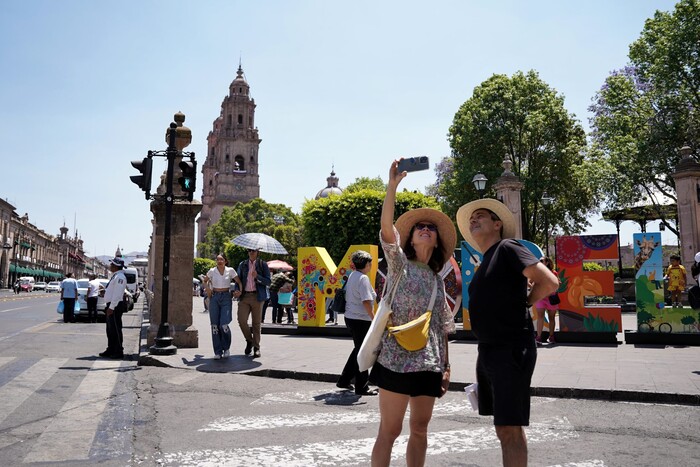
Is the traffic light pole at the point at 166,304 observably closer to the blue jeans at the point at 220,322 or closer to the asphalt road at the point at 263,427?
the blue jeans at the point at 220,322

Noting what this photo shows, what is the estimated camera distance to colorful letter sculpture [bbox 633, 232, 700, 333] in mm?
12055

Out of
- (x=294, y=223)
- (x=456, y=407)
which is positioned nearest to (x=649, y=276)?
(x=456, y=407)

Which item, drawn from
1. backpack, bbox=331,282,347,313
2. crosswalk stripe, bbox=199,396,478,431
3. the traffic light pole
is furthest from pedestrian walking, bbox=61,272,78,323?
crosswalk stripe, bbox=199,396,478,431

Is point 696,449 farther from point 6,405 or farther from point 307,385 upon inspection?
point 6,405

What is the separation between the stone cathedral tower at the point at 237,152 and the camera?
9606 centimetres

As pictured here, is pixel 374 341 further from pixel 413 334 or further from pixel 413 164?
pixel 413 164

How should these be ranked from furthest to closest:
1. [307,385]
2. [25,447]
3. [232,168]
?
[232,168]
[307,385]
[25,447]

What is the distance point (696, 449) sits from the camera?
4566 millimetres

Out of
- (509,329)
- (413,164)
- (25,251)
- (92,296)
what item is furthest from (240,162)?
(509,329)

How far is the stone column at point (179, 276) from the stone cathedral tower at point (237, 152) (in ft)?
280

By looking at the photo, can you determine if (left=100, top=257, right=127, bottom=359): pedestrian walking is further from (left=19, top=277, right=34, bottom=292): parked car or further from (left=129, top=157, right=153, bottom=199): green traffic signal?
(left=19, top=277, right=34, bottom=292): parked car

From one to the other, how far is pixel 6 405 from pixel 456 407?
495 centimetres

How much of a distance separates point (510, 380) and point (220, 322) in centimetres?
756

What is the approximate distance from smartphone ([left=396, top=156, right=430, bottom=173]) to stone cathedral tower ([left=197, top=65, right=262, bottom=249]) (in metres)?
94.5
